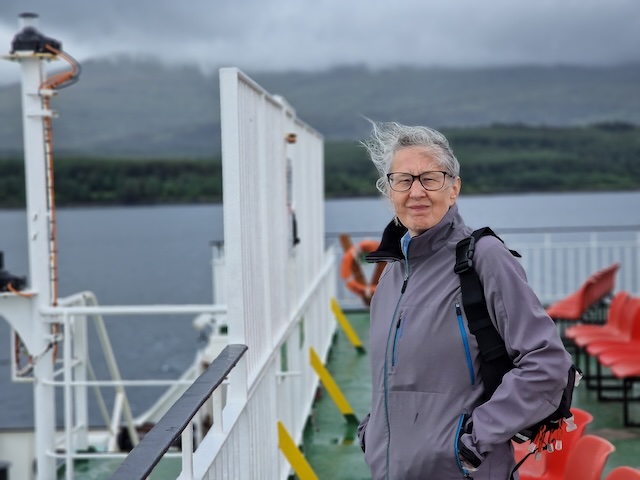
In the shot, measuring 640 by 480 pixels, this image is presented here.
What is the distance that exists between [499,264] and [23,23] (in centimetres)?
452

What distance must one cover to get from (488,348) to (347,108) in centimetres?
17802

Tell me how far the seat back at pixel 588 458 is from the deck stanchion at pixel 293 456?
132cm

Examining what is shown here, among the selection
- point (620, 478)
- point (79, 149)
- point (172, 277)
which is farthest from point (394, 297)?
point (79, 149)

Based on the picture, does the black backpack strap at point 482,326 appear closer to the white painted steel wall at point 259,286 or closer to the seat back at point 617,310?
the white painted steel wall at point 259,286

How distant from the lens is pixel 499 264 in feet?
6.92

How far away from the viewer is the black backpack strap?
83.1 inches

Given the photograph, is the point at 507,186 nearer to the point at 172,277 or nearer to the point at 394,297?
the point at 172,277

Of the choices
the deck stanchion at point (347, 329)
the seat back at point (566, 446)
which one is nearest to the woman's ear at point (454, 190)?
the seat back at point (566, 446)

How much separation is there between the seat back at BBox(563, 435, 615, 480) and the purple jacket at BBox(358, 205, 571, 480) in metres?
0.90

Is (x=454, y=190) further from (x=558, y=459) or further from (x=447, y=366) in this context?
(x=558, y=459)

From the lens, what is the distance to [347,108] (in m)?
178

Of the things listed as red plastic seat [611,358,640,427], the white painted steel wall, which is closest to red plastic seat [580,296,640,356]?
red plastic seat [611,358,640,427]

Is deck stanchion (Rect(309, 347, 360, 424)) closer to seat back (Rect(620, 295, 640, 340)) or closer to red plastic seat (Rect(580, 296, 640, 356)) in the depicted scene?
red plastic seat (Rect(580, 296, 640, 356))

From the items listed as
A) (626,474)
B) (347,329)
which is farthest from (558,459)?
(347,329)
